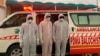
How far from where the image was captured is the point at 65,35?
43.2 ft

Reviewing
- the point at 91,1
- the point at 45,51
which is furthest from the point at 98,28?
the point at 91,1

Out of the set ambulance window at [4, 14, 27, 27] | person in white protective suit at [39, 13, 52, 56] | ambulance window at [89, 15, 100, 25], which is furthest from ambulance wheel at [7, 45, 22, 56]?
ambulance window at [89, 15, 100, 25]

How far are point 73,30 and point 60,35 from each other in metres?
0.75

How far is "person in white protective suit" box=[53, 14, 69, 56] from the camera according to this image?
13117 millimetres

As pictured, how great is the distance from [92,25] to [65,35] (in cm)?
138

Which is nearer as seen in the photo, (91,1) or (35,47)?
(35,47)

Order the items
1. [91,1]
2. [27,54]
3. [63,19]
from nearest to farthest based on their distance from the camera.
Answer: [27,54] → [63,19] → [91,1]

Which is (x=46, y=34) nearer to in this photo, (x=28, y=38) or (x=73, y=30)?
(x=28, y=38)

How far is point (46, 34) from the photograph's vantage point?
1295cm

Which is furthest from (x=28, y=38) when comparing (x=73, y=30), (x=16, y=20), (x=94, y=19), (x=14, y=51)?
(x=94, y=19)

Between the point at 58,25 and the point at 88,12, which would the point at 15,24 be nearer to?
the point at 58,25

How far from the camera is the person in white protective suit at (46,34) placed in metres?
12.9

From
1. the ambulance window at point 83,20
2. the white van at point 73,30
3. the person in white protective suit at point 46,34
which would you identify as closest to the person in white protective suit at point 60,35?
the person in white protective suit at point 46,34

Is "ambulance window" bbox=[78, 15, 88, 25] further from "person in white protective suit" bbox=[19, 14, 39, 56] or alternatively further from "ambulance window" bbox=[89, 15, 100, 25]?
"person in white protective suit" bbox=[19, 14, 39, 56]
